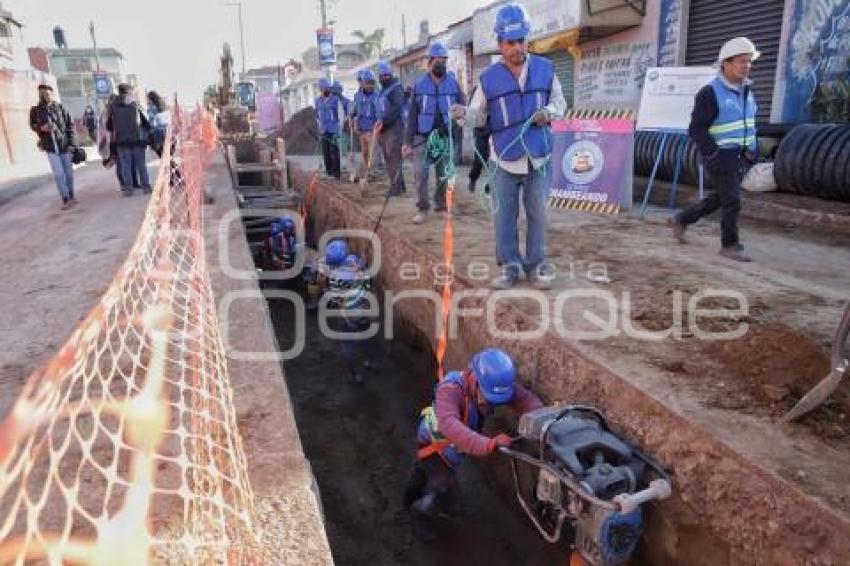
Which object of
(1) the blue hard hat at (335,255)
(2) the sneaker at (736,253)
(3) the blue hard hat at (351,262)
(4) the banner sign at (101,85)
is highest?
(4) the banner sign at (101,85)

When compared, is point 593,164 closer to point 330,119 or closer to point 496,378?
point 496,378

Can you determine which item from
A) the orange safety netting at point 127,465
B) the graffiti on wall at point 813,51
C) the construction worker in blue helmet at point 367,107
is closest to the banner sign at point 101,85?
the construction worker in blue helmet at point 367,107

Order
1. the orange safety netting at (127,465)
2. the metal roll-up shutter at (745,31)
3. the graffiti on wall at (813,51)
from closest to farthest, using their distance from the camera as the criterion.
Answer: the orange safety netting at (127,465), the graffiti on wall at (813,51), the metal roll-up shutter at (745,31)

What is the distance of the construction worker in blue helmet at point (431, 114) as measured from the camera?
22.9 feet

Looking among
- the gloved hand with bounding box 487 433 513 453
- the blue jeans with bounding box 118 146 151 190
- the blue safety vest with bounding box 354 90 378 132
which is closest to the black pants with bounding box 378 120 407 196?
the blue safety vest with bounding box 354 90 378 132

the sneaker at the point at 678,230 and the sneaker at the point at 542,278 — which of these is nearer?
the sneaker at the point at 542,278

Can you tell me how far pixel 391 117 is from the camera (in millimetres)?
8586

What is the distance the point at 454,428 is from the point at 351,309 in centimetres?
287

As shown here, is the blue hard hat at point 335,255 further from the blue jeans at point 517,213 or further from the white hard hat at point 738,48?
the white hard hat at point 738,48

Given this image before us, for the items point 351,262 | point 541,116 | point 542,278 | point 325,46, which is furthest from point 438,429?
point 325,46

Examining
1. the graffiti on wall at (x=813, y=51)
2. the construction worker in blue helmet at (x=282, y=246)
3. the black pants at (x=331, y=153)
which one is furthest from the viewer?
the black pants at (x=331, y=153)

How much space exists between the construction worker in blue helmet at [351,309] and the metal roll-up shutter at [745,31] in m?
6.56

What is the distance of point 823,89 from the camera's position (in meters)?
7.57

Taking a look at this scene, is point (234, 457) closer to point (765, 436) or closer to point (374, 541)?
point (374, 541)
